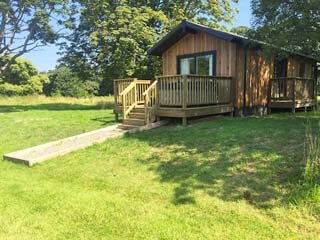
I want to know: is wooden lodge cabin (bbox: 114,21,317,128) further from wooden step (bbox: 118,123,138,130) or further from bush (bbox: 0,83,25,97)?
bush (bbox: 0,83,25,97)

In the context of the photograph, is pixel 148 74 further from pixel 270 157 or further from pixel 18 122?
pixel 270 157

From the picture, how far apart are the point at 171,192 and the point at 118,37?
1554 centimetres

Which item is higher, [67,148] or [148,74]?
[148,74]

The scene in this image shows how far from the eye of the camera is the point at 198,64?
13203mm

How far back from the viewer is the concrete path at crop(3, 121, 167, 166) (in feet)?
24.5

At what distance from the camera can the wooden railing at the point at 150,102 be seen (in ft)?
34.0

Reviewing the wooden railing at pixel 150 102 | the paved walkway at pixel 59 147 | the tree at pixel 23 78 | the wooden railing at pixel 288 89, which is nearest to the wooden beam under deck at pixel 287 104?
the wooden railing at pixel 288 89

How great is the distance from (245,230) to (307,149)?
278 cm

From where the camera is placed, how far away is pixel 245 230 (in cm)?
382

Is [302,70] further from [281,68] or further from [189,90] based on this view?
[189,90]

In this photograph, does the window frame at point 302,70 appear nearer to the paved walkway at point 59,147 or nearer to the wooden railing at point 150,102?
the wooden railing at point 150,102

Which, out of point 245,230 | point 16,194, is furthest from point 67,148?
point 245,230

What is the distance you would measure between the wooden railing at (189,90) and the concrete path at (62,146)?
97 centimetres

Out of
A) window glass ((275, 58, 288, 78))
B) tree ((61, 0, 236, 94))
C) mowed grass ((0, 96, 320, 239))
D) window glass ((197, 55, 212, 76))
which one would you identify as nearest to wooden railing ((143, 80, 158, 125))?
mowed grass ((0, 96, 320, 239))
